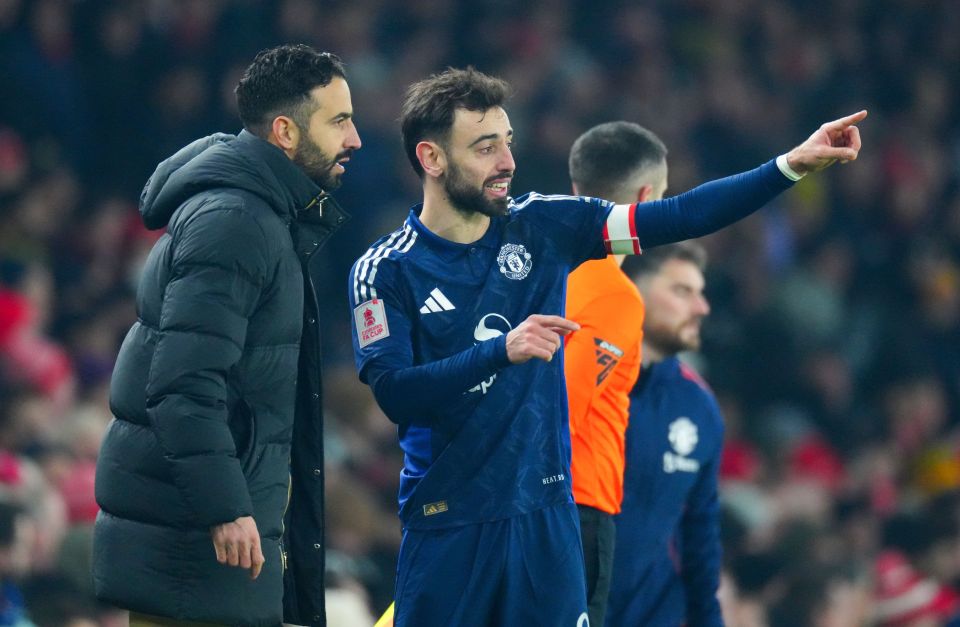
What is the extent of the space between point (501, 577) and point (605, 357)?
0.89m

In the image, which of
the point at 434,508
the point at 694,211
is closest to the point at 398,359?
the point at 434,508

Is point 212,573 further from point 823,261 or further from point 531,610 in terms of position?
point 823,261

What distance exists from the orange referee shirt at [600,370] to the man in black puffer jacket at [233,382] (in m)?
0.84

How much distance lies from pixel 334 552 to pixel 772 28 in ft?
26.8

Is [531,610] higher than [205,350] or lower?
lower

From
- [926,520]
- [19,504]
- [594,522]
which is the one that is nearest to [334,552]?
[19,504]

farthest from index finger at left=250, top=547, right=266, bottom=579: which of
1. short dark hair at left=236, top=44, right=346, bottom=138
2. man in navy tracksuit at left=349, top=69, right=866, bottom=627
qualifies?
short dark hair at left=236, top=44, right=346, bottom=138

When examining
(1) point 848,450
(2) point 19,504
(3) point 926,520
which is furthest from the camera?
(1) point 848,450

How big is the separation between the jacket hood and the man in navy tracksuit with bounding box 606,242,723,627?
182 cm

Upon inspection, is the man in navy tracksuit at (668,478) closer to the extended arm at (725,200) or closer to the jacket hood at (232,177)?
the extended arm at (725,200)

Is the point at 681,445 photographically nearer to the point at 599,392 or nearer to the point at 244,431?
the point at 599,392

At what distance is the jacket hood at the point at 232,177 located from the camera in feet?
13.4

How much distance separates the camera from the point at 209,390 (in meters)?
3.84

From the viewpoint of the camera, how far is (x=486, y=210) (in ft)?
13.8
